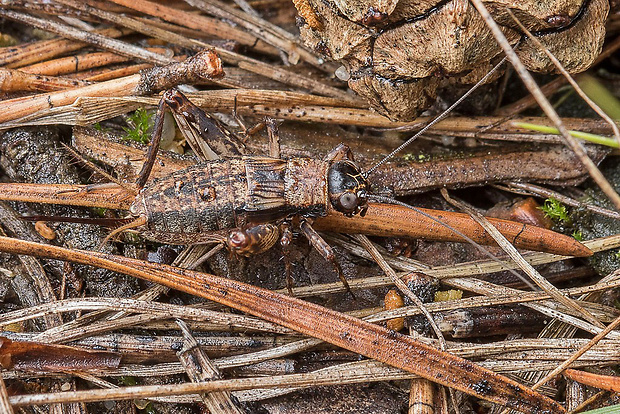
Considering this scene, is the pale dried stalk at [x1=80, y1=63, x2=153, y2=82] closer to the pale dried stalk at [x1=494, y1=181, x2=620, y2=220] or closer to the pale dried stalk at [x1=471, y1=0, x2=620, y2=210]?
the pale dried stalk at [x1=471, y1=0, x2=620, y2=210]

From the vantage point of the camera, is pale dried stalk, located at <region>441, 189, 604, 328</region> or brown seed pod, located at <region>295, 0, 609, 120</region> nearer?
brown seed pod, located at <region>295, 0, 609, 120</region>

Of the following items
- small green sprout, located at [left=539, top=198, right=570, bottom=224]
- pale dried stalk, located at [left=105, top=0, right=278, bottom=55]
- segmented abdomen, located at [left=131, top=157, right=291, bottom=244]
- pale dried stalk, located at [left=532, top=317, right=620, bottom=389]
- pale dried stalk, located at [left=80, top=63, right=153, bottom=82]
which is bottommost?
pale dried stalk, located at [left=532, top=317, right=620, bottom=389]

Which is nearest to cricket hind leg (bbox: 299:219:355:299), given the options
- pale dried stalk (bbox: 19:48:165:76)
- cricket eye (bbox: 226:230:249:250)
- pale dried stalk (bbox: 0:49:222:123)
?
cricket eye (bbox: 226:230:249:250)

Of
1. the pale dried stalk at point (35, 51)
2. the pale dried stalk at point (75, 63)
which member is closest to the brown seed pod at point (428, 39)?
the pale dried stalk at point (75, 63)

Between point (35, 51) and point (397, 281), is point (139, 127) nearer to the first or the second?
point (35, 51)

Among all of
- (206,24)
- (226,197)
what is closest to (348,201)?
(226,197)

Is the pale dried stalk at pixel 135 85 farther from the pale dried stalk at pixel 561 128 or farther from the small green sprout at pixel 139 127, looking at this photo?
the pale dried stalk at pixel 561 128
